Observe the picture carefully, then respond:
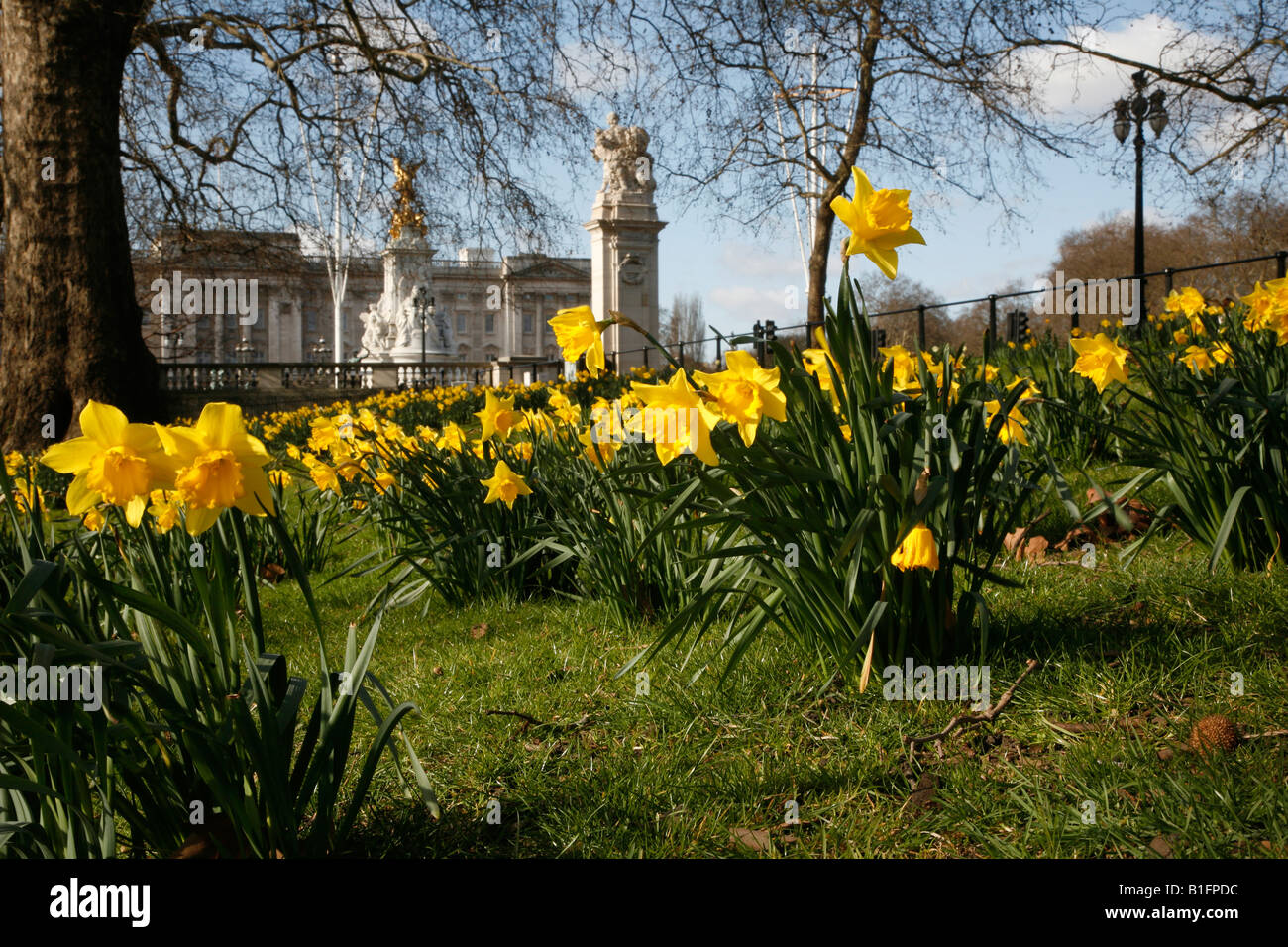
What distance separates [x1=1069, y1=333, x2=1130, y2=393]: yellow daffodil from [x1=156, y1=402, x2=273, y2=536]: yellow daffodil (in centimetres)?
245

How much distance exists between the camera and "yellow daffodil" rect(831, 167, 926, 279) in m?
2.24

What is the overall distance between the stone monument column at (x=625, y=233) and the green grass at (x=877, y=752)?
71.9 feet

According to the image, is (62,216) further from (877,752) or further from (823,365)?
(877,752)

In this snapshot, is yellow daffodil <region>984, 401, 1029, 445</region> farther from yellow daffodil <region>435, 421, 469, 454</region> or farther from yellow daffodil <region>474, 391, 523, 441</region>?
yellow daffodil <region>435, 421, 469, 454</region>

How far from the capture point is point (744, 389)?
7.07ft

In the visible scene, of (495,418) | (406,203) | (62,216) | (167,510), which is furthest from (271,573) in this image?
(406,203)

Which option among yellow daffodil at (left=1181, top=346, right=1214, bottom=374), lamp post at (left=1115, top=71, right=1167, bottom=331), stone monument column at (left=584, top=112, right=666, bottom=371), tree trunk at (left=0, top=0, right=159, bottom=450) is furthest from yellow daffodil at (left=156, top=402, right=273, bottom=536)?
stone monument column at (left=584, top=112, right=666, bottom=371)

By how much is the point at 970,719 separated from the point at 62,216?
11761 millimetres

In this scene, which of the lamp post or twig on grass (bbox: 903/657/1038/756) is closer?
twig on grass (bbox: 903/657/1038/756)

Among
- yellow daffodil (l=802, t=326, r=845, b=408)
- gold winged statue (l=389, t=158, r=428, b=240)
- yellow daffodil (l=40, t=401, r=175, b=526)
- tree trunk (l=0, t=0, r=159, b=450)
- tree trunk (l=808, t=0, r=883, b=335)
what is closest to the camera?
yellow daffodil (l=40, t=401, r=175, b=526)

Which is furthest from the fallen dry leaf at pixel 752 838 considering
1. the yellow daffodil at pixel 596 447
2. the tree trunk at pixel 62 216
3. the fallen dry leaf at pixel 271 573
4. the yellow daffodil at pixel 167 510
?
the tree trunk at pixel 62 216

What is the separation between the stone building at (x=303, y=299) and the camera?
618 inches
